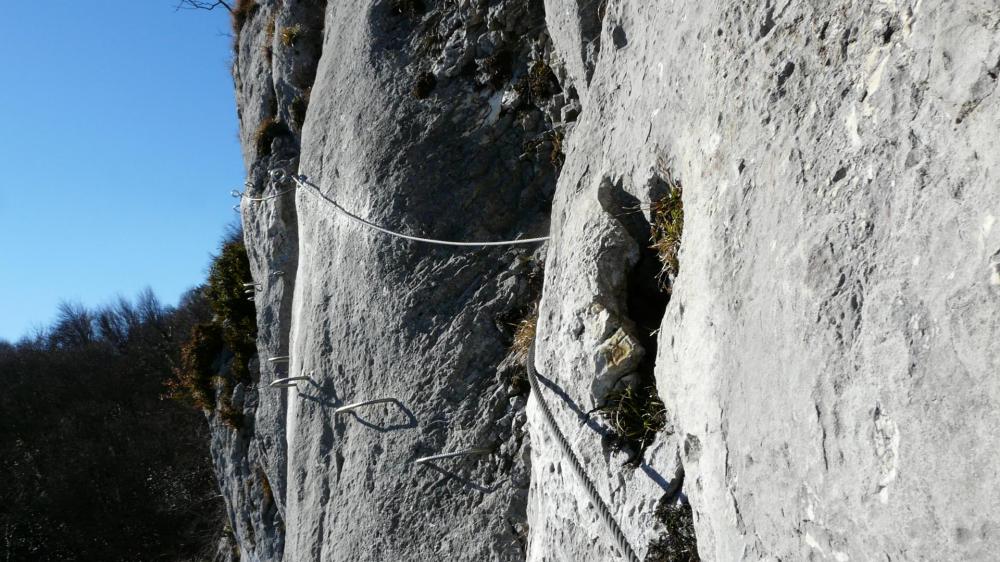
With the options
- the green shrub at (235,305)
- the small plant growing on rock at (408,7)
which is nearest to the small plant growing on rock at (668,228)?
the small plant growing on rock at (408,7)

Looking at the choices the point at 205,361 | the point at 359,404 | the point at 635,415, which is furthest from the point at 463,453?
the point at 205,361

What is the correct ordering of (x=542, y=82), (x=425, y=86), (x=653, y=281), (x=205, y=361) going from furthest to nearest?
(x=205, y=361)
(x=425, y=86)
(x=542, y=82)
(x=653, y=281)

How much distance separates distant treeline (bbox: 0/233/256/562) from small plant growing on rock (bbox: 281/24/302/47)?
13.5 m

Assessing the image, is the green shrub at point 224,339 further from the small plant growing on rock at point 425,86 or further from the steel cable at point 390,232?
the small plant growing on rock at point 425,86

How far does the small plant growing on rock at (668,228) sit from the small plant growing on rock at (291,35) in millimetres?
7375

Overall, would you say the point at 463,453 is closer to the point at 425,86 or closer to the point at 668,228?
the point at 668,228

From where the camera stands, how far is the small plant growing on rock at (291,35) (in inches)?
394

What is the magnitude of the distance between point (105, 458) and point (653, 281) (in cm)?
2924

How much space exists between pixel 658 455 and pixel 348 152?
513cm

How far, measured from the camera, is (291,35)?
1002 centimetres

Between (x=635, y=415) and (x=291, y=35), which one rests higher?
(x=291, y=35)

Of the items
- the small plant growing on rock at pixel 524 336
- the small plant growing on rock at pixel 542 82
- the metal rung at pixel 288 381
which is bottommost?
the small plant growing on rock at pixel 524 336

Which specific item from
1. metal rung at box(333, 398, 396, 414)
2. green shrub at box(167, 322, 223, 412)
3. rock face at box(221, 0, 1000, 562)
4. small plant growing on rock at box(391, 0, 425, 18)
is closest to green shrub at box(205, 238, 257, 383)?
green shrub at box(167, 322, 223, 412)

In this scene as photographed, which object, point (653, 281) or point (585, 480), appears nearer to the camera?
point (585, 480)
